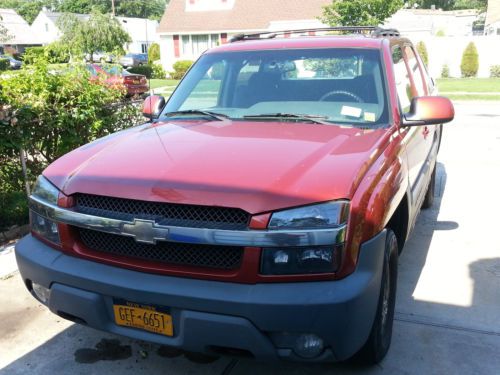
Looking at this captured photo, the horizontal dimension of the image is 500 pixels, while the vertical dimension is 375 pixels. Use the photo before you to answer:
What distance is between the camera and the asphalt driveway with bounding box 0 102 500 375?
3.10 m

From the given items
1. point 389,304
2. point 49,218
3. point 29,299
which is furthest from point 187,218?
point 29,299

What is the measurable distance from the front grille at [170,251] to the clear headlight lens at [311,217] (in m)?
0.23

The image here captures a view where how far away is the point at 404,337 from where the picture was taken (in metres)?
3.38

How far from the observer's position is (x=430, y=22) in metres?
37.2

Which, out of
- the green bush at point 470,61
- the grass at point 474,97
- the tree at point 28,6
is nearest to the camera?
the grass at point 474,97

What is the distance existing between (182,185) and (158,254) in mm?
375

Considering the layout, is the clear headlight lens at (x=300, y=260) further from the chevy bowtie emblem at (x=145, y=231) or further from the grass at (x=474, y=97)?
the grass at (x=474, y=97)

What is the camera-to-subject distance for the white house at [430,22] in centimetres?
3325

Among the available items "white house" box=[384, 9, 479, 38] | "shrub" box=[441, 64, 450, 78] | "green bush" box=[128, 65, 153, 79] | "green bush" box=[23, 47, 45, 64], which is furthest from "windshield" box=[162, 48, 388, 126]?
"green bush" box=[128, 65, 153, 79]

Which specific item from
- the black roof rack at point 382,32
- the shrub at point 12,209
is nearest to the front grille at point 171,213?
the black roof rack at point 382,32

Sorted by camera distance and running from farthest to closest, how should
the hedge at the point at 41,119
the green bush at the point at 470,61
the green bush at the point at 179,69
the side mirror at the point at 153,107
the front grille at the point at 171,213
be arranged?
the green bush at the point at 179,69 < the green bush at the point at 470,61 < the hedge at the point at 41,119 < the side mirror at the point at 153,107 < the front grille at the point at 171,213

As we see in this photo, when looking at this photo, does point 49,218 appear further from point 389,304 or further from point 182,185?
point 389,304

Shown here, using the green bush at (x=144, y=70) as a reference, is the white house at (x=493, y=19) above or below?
above

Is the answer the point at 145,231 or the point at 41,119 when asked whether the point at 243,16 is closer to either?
the point at 41,119
